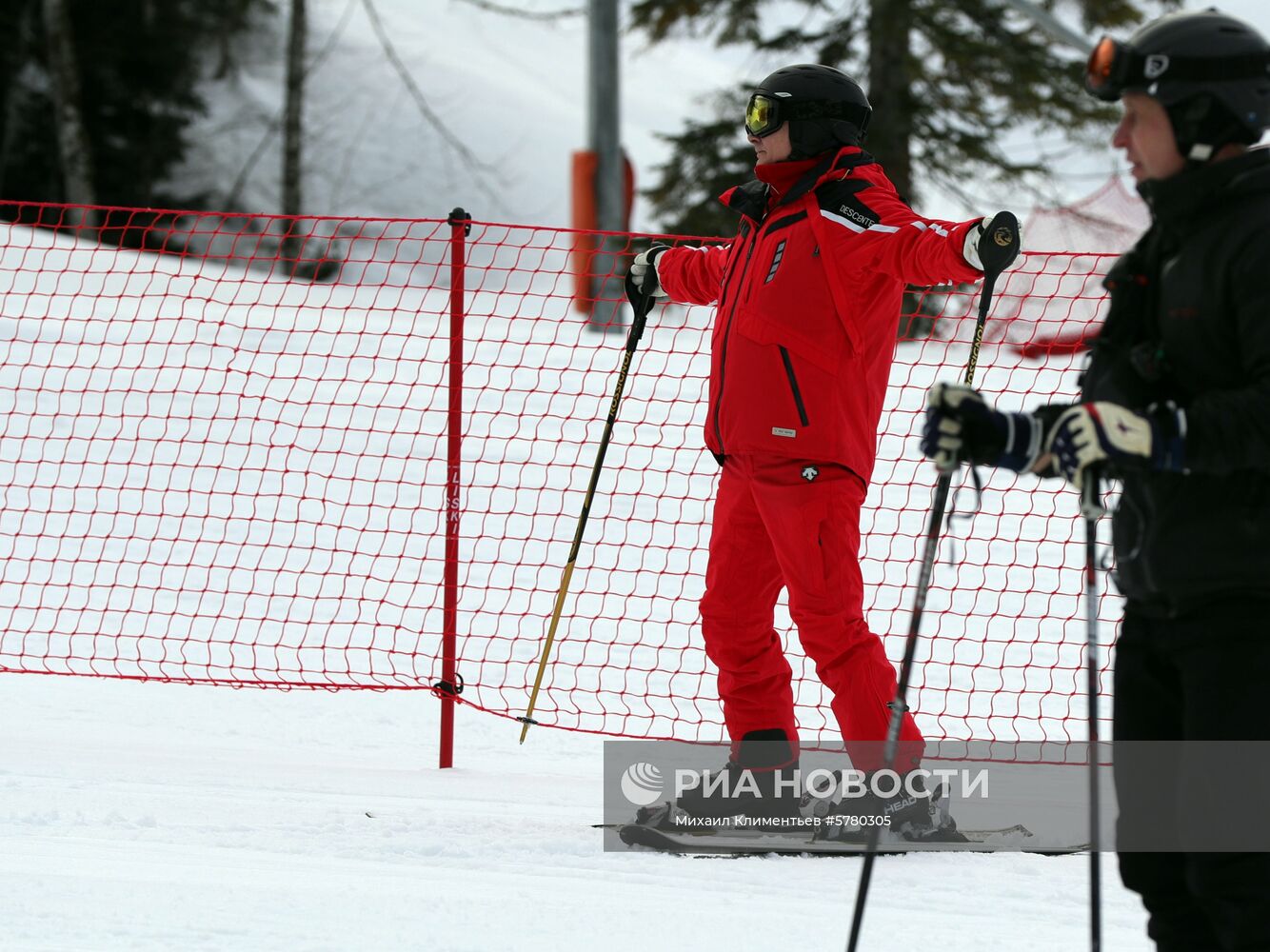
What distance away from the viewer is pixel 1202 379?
2.21 metres

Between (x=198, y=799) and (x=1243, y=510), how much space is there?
2.99 m

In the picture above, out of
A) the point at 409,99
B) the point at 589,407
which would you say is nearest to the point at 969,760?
the point at 589,407

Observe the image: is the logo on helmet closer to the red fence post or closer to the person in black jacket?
the person in black jacket

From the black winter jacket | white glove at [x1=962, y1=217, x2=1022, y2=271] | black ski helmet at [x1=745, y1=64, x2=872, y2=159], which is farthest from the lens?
black ski helmet at [x1=745, y1=64, x2=872, y2=159]

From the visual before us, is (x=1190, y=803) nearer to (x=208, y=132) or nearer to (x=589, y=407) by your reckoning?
(x=589, y=407)

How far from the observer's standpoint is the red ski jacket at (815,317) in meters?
3.47

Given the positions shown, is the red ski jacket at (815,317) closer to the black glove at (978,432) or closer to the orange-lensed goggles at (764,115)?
the orange-lensed goggles at (764,115)

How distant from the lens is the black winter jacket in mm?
2064

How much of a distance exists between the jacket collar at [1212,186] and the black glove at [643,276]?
6.85 feet

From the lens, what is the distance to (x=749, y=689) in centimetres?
373

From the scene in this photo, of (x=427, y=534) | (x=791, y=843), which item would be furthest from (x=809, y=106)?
(x=427, y=534)

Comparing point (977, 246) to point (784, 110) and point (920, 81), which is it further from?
point (920, 81)

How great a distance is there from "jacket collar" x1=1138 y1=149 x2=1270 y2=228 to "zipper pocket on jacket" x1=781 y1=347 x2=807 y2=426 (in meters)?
1.36

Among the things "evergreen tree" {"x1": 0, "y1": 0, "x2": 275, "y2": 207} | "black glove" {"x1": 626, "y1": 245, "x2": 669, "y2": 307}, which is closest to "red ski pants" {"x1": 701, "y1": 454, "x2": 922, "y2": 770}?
"black glove" {"x1": 626, "y1": 245, "x2": 669, "y2": 307}
